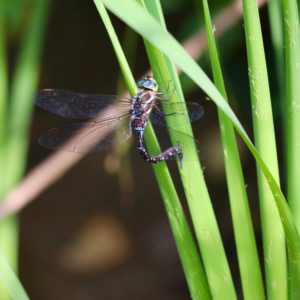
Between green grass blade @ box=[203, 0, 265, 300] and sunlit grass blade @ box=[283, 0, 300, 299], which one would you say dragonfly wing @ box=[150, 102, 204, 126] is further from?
sunlit grass blade @ box=[283, 0, 300, 299]

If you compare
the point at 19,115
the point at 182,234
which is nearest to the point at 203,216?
the point at 182,234

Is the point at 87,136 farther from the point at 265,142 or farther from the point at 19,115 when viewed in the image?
the point at 265,142

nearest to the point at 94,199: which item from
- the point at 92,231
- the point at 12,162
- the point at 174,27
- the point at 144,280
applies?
the point at 92,231

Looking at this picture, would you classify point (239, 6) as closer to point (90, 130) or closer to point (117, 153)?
point (90, 130)

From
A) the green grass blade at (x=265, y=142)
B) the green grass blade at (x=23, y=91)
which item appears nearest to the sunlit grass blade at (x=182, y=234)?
the green grass blade at (x=265, y=142)

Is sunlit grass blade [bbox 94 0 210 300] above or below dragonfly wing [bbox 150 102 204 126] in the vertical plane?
below

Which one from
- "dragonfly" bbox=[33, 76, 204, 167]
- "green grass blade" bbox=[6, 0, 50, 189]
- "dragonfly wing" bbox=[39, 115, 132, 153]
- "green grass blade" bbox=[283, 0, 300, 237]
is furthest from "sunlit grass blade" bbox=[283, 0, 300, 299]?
"green grass blade" bbox=[6, 0, 50, 189]

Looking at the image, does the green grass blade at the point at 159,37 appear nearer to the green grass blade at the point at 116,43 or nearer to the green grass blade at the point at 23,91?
the green grass blade at the point at 116,43
